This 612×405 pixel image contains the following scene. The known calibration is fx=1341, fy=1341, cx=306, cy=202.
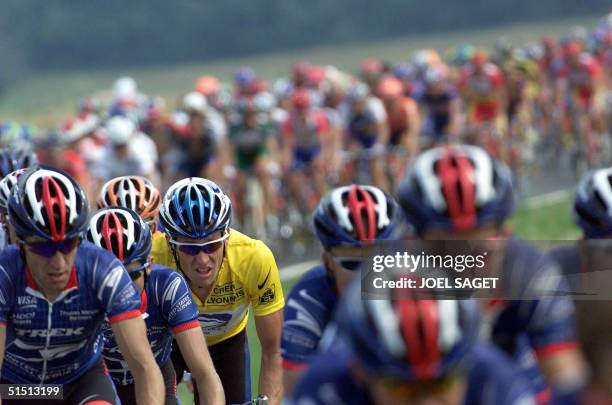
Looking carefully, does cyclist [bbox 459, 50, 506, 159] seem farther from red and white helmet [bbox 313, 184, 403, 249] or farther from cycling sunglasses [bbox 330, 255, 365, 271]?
cycling sunglasses [bbox 330, 255, 365, 271]

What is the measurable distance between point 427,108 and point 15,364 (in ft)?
51.4

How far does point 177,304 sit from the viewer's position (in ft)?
19.0

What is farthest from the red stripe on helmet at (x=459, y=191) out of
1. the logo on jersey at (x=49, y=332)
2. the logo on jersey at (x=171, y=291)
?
the logo on jersey at (x=171, y=291)

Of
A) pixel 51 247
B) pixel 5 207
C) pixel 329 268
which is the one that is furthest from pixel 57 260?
pixel 5 207

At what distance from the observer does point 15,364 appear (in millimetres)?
5492

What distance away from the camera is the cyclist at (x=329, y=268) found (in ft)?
17.4

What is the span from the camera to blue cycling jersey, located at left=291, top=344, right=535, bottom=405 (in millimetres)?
3648

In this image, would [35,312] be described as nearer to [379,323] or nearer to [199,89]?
[379,323]

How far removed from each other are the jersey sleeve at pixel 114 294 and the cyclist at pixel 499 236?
1.26 meters

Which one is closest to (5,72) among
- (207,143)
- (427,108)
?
(427,108)

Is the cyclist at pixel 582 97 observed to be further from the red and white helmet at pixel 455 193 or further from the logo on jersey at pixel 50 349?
the red and white helmet at pixel 455 193

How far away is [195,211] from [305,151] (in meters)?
12.0

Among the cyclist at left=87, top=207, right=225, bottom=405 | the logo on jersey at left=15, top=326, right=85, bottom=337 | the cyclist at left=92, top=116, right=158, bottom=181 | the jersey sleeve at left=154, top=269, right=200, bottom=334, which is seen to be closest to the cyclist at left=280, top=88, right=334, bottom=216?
the cyclist at left=92, top=116, right=158, bottom=181

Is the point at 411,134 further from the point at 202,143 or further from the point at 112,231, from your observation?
the point at 112,231
